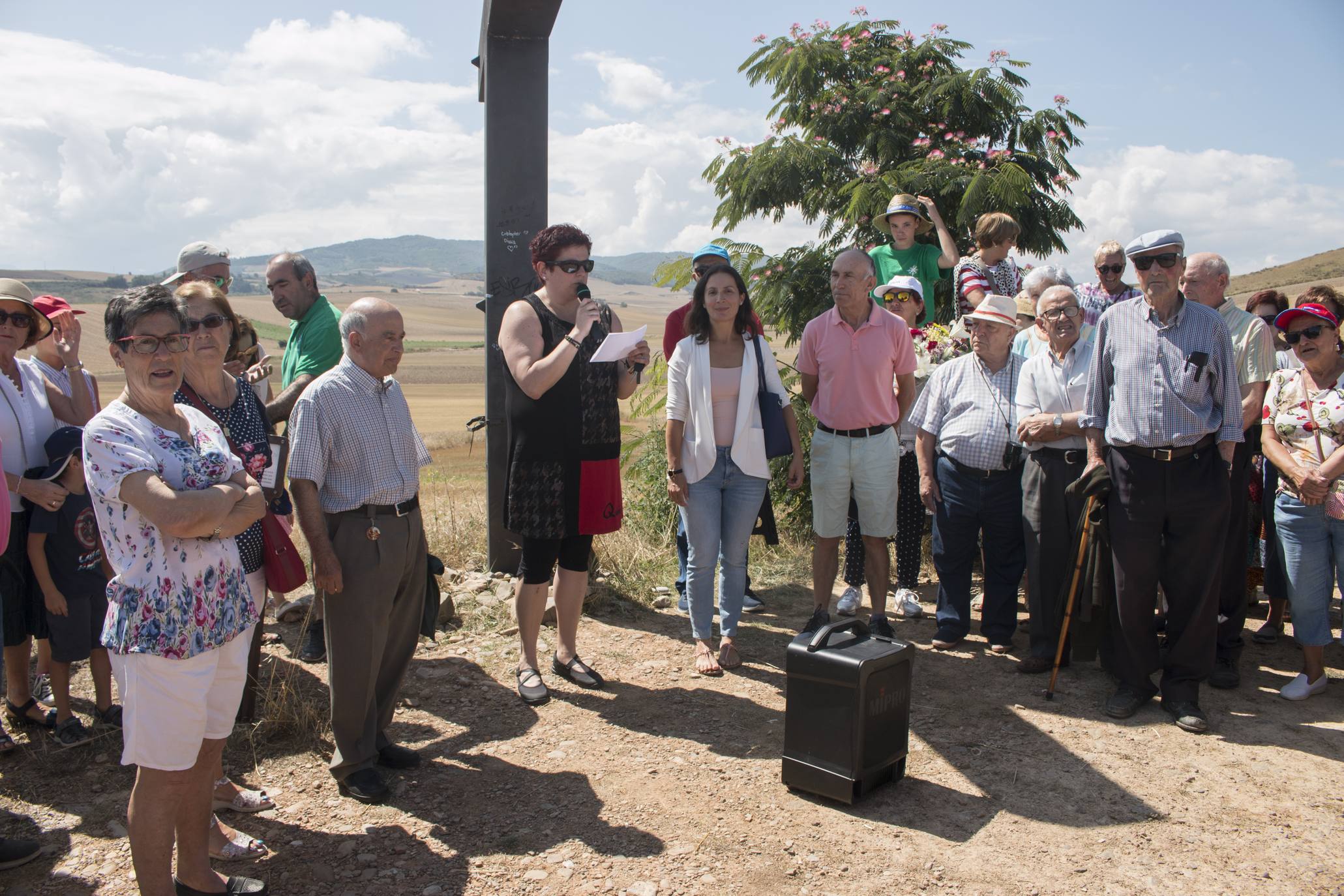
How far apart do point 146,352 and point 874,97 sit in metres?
7.72

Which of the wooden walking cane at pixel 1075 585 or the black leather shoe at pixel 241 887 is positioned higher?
the wooden walking cane at pixel 1075 585

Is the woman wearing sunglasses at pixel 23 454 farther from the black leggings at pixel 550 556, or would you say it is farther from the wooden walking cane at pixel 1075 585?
the wooden walking cane at pixel 1075 585

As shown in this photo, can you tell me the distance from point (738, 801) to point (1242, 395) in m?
3.69

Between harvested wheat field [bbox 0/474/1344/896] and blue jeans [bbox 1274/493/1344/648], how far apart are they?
1.22 ft

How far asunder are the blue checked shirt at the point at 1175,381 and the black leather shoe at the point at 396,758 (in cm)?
360

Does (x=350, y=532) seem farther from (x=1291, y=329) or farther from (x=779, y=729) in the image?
(x=1291, y=329)

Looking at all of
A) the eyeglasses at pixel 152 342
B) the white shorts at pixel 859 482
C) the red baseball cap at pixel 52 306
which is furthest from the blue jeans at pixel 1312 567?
the red baseball cap at pixel 52 306

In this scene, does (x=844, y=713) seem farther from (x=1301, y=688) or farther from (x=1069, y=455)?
(x=1301, y=688)

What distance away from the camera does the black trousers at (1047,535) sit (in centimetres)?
512

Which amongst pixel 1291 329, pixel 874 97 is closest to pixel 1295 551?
pixel 1291 329

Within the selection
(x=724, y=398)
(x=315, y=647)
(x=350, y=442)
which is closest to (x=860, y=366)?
(x=724, y=398)

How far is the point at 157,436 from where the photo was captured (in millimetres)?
2715

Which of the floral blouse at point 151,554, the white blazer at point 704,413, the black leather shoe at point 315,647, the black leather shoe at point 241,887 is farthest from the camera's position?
the black leather shoe at point 315,647

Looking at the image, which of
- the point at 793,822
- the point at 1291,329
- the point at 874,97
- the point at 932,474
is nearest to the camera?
the point at 793,822
